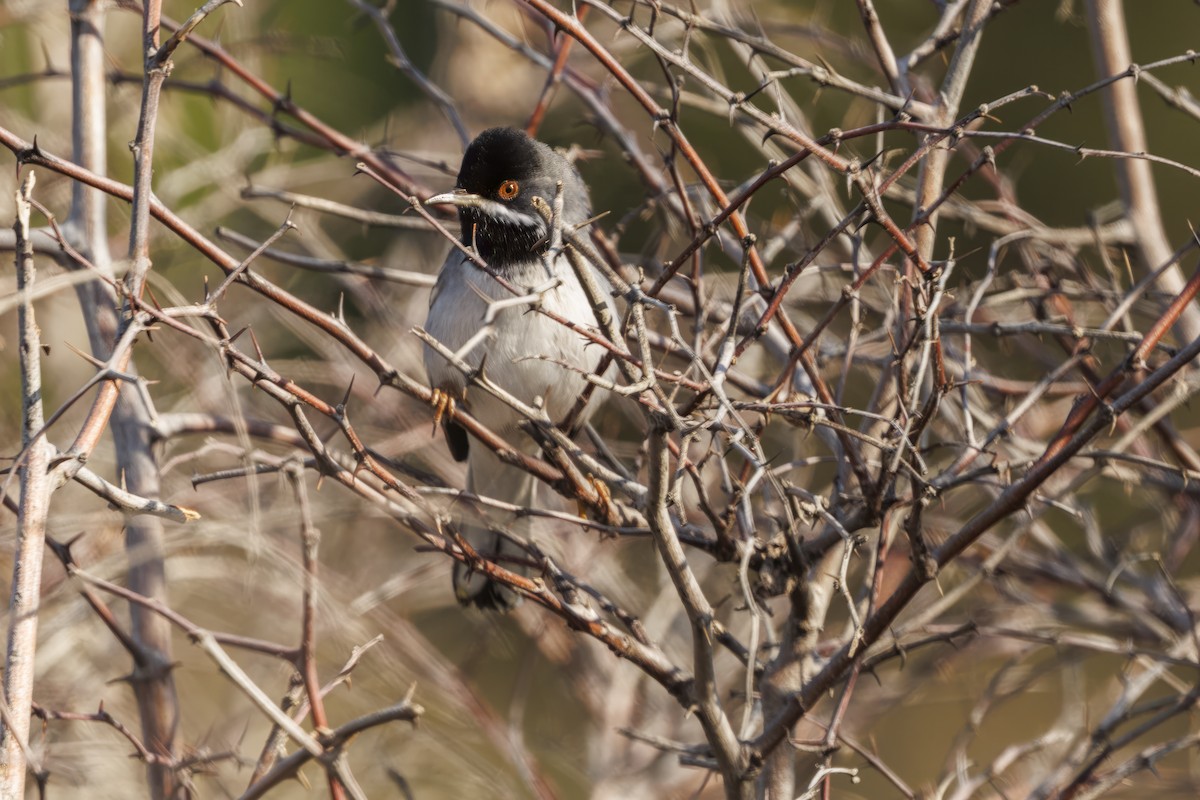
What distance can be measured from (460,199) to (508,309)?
0.48 meters

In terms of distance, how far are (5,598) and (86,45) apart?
2.38m

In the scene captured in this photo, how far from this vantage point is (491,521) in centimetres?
388

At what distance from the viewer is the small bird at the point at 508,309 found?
450cm

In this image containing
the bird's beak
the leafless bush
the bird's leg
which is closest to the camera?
the leafless bush

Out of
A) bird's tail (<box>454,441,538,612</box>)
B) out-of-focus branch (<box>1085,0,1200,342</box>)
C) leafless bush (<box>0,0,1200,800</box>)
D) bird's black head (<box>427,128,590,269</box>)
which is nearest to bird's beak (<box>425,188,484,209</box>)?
bird's black head (<box>427,128,590,269</box>)

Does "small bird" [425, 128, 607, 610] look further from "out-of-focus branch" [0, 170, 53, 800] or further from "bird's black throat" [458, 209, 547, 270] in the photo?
"out-of-focus branch" [0, 170, 53, 800]

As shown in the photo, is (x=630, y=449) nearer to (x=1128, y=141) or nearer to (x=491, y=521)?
(x=491, y=521)

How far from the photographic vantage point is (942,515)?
514 cm

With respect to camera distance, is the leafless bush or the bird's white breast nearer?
the leafless bush

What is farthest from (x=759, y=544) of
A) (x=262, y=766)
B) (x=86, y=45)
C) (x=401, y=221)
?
(x=86, y=45)

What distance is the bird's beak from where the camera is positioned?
4487 mm

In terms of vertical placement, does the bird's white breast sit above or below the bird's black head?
below

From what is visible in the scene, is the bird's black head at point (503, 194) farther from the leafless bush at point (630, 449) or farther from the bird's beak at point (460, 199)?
the leafless bush at point (630, 449)

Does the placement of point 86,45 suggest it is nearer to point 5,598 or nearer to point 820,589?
point 5,598
